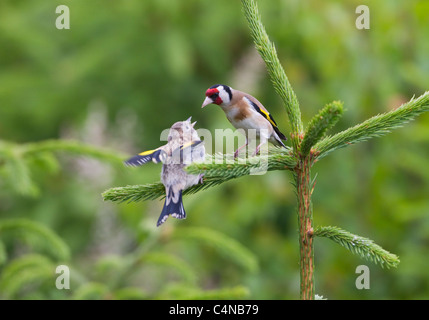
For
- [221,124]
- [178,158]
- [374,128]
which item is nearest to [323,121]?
[374,128]

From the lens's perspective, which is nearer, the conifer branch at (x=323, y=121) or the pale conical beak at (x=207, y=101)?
the conifer branch at (x=323, y=121)

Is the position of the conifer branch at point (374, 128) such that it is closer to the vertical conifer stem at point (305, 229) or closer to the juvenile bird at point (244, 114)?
the vertical conifer stem at point (305, 229)

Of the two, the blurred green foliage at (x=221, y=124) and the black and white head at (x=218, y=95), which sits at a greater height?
the blurred green foliage at (x=221, y=124)

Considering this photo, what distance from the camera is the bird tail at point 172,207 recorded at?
153cm

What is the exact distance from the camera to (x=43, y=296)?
8.20 feet

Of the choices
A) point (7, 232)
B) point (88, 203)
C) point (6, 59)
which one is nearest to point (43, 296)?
point (7, 232)

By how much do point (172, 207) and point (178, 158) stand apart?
159 mm

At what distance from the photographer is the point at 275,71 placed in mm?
1676

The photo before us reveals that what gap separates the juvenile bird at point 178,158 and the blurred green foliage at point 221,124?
3.88ft

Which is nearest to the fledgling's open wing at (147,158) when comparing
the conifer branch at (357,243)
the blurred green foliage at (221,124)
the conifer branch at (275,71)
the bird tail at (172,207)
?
the bird tail at (172,207)

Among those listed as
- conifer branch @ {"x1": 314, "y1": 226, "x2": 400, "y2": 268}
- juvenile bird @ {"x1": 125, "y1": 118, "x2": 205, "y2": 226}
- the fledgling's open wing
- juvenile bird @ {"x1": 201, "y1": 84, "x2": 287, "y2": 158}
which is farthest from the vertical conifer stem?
the fledgling's open wing

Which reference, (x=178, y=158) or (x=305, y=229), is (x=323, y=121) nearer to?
(x=305, y=229)

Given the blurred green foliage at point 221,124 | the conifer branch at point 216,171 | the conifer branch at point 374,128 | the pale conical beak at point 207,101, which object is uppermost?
the blurred green foliage at point 221,124

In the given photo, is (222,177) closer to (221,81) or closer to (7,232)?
(7,232)
